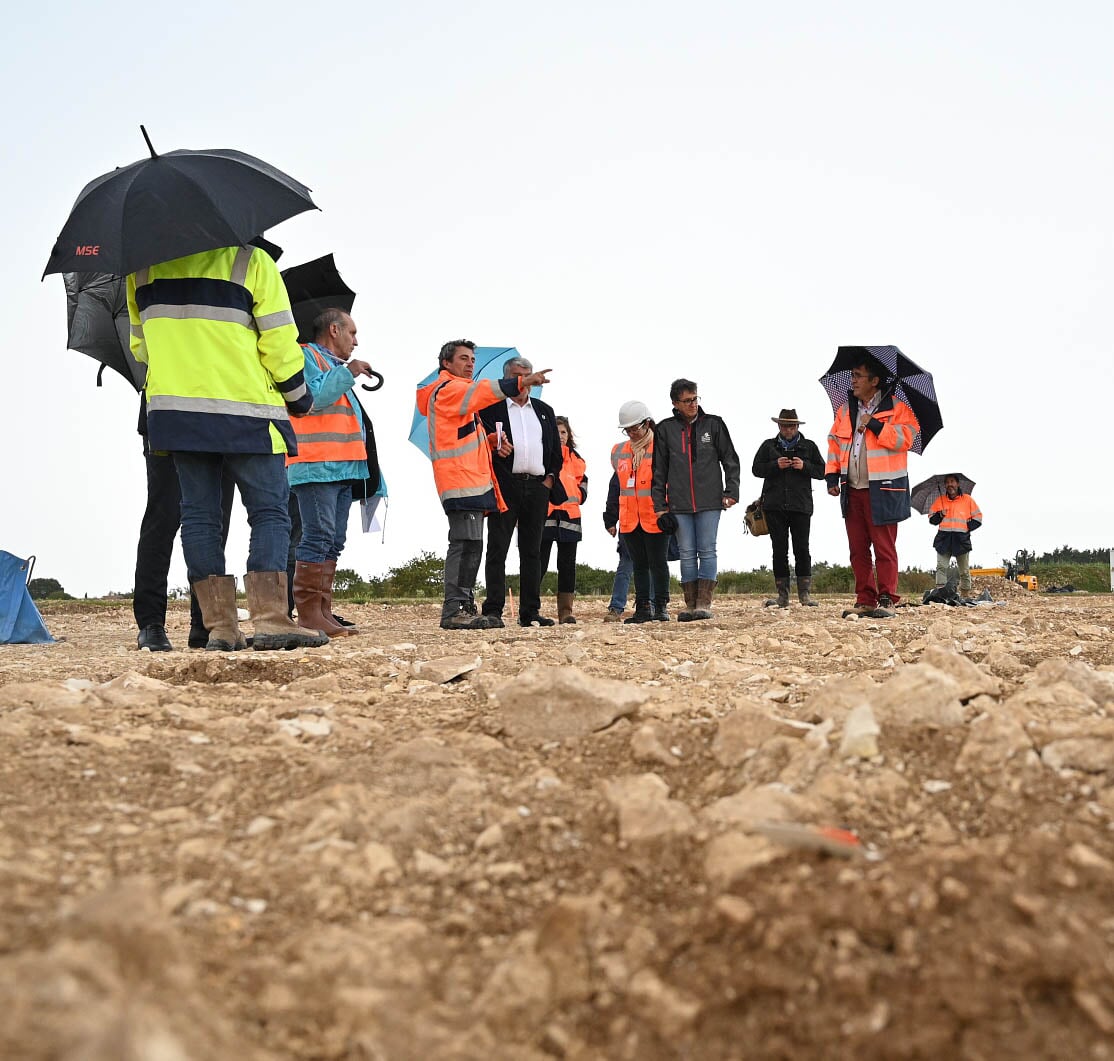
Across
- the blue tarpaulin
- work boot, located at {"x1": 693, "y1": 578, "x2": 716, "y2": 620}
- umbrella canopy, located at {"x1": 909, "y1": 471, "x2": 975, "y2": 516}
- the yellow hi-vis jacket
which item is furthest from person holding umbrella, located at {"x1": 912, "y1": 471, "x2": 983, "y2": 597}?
the yellow hi-vis jacket

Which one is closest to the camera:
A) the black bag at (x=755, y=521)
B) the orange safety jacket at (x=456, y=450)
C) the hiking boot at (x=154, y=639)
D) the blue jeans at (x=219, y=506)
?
the blue jeans at (x=219, y=506)

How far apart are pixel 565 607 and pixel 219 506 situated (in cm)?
436

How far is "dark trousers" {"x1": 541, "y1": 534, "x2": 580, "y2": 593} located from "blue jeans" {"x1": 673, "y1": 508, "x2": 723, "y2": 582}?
1.24 m

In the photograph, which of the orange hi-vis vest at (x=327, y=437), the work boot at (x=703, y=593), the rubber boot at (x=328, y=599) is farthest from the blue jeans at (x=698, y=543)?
the orange hi-vis vest at (x=327, y=437)

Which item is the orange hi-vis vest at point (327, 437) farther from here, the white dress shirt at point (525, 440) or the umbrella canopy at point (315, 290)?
the white dress shirt at point (525, 440)

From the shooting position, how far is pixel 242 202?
15.2 ft

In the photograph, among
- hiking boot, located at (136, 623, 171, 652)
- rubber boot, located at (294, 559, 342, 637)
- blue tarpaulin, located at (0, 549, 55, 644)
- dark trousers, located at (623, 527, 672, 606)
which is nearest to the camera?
hiking boot, located at (136, 623, 171, 652)

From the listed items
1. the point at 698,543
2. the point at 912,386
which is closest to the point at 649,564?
the point at 698,543

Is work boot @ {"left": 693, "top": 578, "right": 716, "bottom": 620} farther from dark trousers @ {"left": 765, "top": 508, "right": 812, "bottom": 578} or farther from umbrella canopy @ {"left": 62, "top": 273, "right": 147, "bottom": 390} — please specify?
umbrella canopy @ {"left": 62, "top": 273, "right": 147, "bottom": 390}

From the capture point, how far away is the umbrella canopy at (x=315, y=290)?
6918 mm

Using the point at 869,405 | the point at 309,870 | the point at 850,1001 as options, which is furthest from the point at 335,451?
the point at 850,1001

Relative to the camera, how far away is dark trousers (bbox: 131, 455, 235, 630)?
17.9ft

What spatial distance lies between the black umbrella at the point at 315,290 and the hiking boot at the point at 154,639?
228 cm

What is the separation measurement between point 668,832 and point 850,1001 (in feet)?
1.70
